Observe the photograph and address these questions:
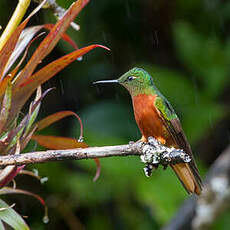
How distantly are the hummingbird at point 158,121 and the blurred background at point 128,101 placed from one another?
1.63 m

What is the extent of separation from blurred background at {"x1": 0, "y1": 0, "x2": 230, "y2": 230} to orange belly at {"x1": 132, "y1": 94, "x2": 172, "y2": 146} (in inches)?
67.0

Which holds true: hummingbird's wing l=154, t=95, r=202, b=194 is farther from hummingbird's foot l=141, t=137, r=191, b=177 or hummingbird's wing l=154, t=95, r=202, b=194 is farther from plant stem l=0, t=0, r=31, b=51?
plant stem l=0, t=0, r=31, b=51

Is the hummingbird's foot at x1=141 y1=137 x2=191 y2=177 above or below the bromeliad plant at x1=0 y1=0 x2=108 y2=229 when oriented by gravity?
below

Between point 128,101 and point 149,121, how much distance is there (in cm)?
265

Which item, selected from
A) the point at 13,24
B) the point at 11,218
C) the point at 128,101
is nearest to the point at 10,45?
the point at 13,24

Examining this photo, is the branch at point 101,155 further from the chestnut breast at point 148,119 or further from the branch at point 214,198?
the branch at point 214,198

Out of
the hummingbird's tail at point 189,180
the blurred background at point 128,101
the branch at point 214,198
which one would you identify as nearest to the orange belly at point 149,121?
the hummingbird's tail at point 189,180

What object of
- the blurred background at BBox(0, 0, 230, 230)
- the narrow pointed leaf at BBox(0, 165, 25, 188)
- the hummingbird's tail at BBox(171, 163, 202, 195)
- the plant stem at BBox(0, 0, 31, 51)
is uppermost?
the plant stem at BBox(0, 0, 31, 51)

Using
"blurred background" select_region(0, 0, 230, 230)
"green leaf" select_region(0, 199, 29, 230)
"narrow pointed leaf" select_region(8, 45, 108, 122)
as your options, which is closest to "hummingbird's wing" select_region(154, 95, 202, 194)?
"narrow pointed leaf" select_region(8, 45, 108, 122)

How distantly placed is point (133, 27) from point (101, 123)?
A: 44.4 inches

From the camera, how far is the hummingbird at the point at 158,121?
2.00 meters

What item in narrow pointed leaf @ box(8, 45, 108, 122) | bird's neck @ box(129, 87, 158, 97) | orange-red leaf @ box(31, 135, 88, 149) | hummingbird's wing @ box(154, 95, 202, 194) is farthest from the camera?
bird's neck @ box(129, 87, 158, 97)

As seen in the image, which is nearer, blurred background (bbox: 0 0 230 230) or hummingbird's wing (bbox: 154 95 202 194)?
hummingbird's wing (bbox: 154 95 202 194)

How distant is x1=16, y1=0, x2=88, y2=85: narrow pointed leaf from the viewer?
157 cm
